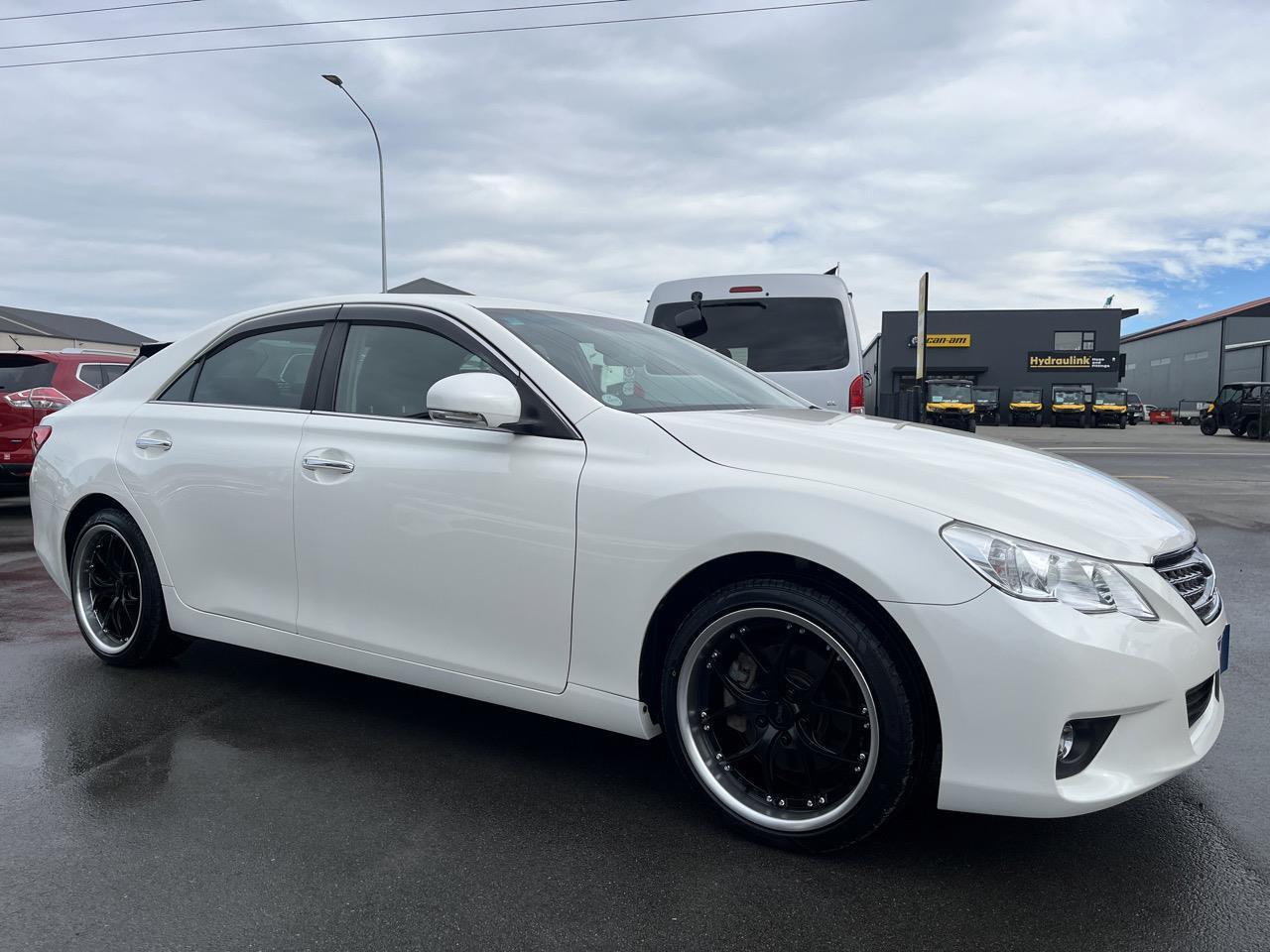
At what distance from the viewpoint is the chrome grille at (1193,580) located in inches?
97.2

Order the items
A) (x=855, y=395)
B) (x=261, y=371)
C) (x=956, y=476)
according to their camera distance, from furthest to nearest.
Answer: (x=855, y=395) < (x=261, y=371) < (x=956, y=476)

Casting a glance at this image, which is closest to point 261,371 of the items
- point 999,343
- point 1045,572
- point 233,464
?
point 233,464

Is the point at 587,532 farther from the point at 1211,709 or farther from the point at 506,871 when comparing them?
the point at 1211,709

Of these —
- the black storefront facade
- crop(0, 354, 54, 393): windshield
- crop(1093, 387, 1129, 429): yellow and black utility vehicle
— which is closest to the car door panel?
crop(0, 354, 54, 393): windshield

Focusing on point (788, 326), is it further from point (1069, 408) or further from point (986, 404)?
point (1069, 408)

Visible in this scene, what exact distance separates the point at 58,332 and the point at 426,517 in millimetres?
94327

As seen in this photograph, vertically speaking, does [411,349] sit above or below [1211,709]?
above

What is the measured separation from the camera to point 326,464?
3318mm

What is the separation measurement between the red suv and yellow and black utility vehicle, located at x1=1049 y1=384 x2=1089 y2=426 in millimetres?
43010

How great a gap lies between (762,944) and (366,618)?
170 cm

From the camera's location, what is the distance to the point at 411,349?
3398mm

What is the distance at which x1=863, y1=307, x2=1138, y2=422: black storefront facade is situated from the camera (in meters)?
55.8

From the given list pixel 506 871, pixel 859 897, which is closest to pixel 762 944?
pixel 859 897

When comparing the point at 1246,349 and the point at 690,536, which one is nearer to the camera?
the point at 690,536
